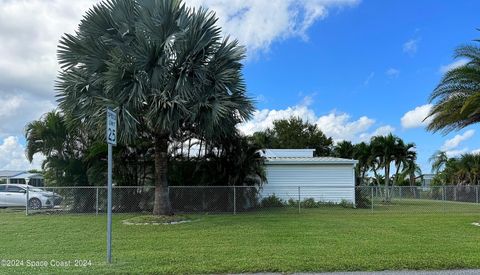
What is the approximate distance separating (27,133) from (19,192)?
359 centimetres

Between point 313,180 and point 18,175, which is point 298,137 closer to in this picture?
point 313,180

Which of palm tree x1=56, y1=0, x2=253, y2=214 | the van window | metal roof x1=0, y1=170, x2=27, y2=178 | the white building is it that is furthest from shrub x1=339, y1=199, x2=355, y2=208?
metal roof x1=0, y1=170, x2=27, y2=178

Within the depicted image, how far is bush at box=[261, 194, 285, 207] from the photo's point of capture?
77.3 ft

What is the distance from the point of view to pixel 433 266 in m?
8.28

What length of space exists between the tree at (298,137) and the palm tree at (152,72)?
34190mm

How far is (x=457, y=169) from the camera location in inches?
1642

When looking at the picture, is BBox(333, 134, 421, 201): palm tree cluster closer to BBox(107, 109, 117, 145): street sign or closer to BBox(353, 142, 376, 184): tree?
BBox(353, 142, 376, 184): tree

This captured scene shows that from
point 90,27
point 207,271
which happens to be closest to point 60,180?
point 90,27

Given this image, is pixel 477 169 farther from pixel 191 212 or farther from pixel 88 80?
pixel 88 80

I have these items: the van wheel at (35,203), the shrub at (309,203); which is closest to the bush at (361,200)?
the shrub at (309,203)

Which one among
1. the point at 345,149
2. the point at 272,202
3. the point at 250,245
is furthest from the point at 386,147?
the point at 250,245

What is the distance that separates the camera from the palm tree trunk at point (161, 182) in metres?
16.7

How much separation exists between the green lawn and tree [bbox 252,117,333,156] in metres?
34.5

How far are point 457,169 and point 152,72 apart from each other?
34.8m
